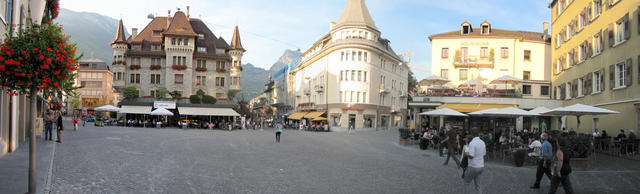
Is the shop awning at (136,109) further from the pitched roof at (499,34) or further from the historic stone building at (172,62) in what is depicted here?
the pitched roof at (499,34)

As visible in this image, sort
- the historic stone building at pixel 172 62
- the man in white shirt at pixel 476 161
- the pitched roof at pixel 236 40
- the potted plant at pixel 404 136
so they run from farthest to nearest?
the pitched roof at pixel 236 40 < the historic stone building at pixel 172 62 < the potted plant at pixel 404 136 < the man in white shirt at pixel 476 161

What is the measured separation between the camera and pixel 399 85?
66000mm

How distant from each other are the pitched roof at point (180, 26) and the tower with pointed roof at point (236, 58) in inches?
307

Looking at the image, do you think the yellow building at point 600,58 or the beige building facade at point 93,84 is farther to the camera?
the beige building facade at point 93,84

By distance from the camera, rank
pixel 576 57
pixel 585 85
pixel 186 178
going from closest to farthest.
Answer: pixel 186 178
pixel 585 85
pixel 576 57

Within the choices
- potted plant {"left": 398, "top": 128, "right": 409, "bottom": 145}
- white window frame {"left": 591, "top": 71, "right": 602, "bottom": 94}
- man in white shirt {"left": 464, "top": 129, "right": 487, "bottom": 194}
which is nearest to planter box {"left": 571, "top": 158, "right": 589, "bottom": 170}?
man in white shirt {"left": 464, "top": 129, "right": 487, "bottom": 194}

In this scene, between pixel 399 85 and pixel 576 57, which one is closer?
pixel 576 57

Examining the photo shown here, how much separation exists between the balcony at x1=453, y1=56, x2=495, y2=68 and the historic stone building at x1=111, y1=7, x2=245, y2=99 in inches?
1282

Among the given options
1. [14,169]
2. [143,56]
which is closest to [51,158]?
[14,169]

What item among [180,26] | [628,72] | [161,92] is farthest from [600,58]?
[180,26]

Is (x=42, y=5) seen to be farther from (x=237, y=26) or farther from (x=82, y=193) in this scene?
(x=237, y=26)

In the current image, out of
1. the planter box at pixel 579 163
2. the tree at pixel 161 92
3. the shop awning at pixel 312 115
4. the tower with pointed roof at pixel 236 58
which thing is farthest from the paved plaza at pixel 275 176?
the tower with pointed roof at pixel 236 58

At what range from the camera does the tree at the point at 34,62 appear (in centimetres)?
734

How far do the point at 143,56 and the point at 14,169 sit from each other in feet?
176
